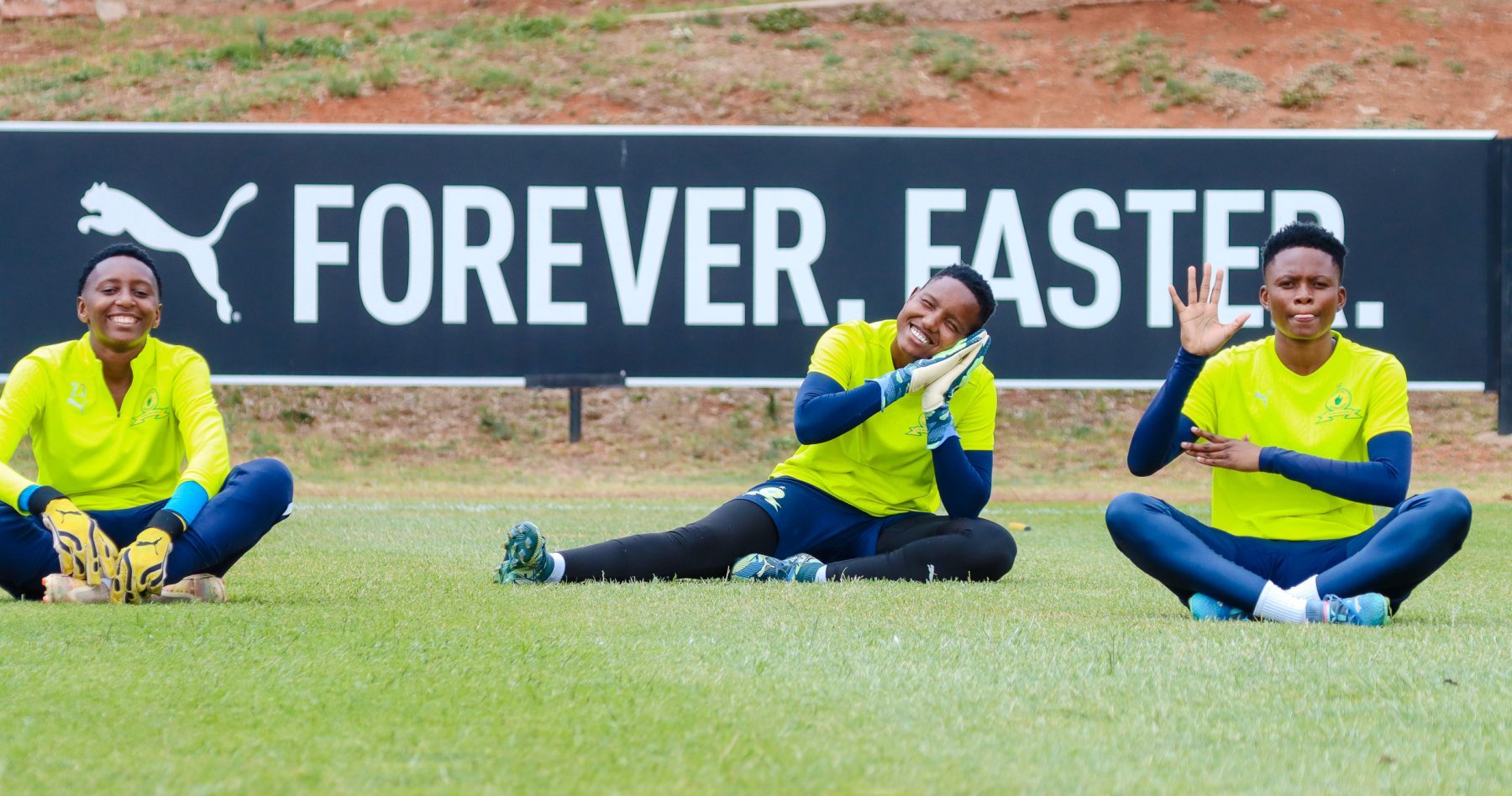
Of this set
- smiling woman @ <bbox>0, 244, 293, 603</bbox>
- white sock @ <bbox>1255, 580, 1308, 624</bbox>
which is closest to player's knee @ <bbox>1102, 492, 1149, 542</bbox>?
white sock @ <bbox>1255, 580, 1308, 624</bbox>

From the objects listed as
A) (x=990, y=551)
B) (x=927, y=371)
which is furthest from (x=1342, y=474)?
(x=990, y=551)

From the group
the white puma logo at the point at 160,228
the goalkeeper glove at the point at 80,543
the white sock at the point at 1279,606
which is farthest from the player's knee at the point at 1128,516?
the white puma logo at the point at 160,228

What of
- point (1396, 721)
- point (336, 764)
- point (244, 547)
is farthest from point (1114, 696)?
point (244, 547)

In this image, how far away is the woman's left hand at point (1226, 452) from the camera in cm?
451

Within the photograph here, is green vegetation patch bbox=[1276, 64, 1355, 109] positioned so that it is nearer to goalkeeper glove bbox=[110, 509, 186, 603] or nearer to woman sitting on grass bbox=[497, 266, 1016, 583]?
woman sitting on grass bbox=[497, 266, 1016, 583]

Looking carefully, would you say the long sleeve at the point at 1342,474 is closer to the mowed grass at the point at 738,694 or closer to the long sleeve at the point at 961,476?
the mowed grass at the point at 738,694

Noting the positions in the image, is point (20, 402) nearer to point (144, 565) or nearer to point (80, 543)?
point (80, 543)

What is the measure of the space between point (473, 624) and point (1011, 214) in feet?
31.2

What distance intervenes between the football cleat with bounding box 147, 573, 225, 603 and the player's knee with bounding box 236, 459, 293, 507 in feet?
0.94

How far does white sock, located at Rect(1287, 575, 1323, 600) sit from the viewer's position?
178 inches

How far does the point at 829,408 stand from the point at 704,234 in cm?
792

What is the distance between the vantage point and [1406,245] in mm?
13359

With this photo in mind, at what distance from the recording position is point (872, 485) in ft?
19.8

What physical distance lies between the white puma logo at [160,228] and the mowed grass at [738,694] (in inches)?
334
